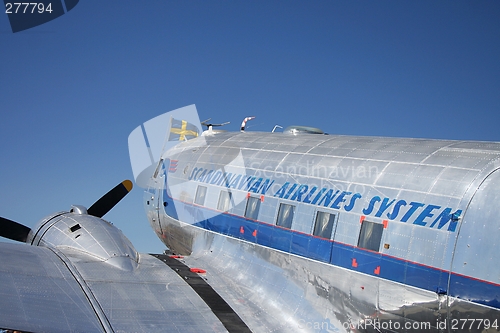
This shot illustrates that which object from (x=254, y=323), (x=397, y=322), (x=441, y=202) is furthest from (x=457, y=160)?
(x=254, y=323)

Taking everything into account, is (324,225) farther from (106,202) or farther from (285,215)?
(106,202)

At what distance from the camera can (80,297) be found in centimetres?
812

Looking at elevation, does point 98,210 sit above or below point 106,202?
below

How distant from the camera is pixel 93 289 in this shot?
28.5 ft

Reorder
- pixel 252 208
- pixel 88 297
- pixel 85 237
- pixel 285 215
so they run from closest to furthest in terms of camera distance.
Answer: pixel 88 297 → pixel 285 215 → pixel 85 237 → pixel 252 208

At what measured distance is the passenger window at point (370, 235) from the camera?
8188 millimetres

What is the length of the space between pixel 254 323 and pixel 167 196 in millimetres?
7203

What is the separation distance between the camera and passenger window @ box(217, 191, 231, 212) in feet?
40.0

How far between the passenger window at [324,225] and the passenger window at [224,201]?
3.24 metres

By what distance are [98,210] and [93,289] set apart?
335 inches

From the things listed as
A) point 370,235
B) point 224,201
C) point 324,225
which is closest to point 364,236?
point 370,235

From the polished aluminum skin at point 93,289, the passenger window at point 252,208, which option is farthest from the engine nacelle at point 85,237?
the passenger window at point 252,208

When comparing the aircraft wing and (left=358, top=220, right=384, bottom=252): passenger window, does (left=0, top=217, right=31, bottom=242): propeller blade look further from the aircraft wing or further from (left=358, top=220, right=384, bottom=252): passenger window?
(left=358, top=220, right=384, bottom=252): passenger window

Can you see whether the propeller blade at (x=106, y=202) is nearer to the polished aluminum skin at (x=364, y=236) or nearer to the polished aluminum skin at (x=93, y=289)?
the polished aluminum skin at (x=93, y=289)
